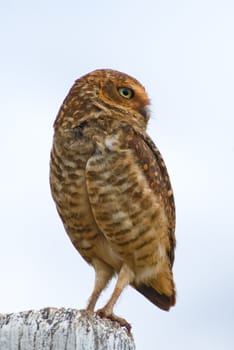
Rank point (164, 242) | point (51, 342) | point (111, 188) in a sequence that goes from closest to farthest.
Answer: point (51, 342), point (111, 188), point (164, 242)

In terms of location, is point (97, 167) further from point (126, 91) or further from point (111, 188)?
point (126, 91)

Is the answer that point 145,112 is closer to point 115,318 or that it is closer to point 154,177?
point 154,177

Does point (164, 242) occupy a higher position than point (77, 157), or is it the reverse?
point (77, 157)

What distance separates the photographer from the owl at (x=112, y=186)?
551cm

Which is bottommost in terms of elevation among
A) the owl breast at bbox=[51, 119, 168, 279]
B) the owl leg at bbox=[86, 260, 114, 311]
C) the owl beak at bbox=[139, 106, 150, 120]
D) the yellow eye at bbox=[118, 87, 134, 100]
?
the owl leg at bbox=[86, 260, 114, 311]

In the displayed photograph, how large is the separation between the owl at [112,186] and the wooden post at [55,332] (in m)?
2.09

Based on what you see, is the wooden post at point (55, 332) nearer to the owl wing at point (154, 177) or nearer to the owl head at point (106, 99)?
the owl wing at point (154, 177)

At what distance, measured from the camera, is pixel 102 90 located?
6.05 metres

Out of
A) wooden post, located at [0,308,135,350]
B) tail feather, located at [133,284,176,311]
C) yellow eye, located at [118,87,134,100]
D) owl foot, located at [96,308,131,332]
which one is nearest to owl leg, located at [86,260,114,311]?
tail feather, located at [133,284,176,311]

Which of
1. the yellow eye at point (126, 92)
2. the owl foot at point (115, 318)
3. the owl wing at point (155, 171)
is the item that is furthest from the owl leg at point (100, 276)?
the yellow eye at point (126, 92)

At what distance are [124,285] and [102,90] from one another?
57.8 inches

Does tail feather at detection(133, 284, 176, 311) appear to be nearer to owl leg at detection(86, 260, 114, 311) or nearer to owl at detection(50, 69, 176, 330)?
owl at detection(50, 69, 176, 330)

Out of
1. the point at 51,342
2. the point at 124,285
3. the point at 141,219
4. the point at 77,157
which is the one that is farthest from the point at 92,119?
the point at 51,342

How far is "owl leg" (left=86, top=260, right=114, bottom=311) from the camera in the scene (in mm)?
5895
